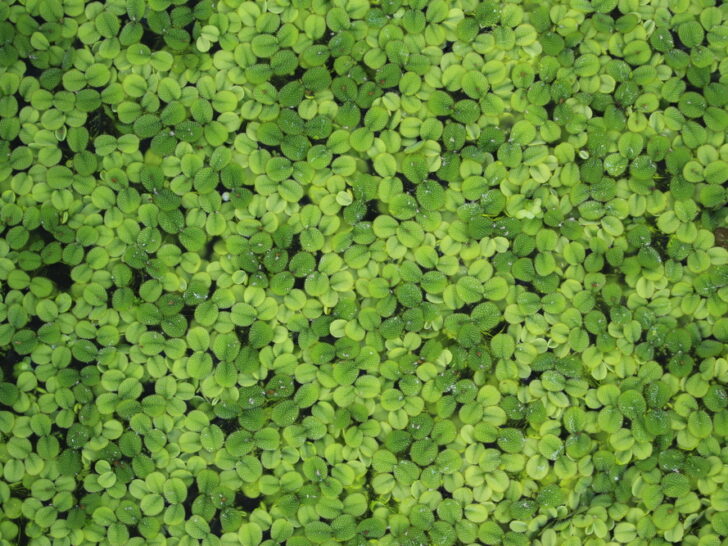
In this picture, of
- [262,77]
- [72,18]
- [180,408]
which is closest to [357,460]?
[180,408]

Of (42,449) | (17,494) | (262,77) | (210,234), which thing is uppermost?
(262,77)

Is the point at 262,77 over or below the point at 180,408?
over

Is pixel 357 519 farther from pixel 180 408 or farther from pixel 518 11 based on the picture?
pixel 518 11

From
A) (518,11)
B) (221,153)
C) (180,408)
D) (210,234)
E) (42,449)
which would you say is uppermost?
(518,11)

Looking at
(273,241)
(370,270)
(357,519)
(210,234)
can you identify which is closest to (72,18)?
(210,234)

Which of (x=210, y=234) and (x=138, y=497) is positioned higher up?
(x=210, y=234)

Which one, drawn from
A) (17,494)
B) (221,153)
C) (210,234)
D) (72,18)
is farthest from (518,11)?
(17,494)

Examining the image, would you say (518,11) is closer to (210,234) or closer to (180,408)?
(210,234)

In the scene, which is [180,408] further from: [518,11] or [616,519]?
[518,11]
